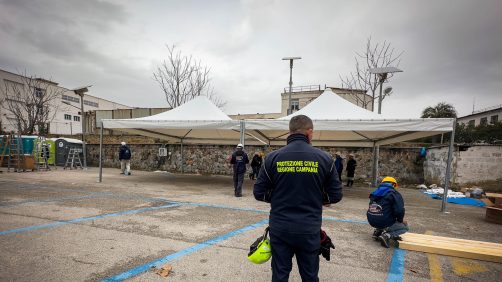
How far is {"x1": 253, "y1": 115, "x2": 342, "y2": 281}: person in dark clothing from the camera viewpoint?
1.93 meters

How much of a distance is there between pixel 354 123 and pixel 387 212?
3.95 metres

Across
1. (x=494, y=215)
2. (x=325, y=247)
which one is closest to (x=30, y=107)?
(x=325, y=247)

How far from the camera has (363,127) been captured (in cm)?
737

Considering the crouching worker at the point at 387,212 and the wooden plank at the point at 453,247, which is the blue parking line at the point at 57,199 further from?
the wooden plank at the point at 453,247

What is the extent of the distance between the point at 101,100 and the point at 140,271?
51.8 meters

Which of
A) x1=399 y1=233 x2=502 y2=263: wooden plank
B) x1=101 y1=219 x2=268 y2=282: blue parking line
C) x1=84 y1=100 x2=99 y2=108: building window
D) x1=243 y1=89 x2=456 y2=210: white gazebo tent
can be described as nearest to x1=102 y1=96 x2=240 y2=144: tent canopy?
x1=243 y1=89 x2=456 y2=210: white gazebo tent

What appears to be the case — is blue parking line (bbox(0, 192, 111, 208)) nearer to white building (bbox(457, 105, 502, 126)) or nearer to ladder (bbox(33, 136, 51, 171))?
ladder (bbox(33, 136, 51, 171))

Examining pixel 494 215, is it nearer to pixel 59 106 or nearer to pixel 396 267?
pixel 396 267

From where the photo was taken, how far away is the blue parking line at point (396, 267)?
299 centimetres

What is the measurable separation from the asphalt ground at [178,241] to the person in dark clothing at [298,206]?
3.66ft

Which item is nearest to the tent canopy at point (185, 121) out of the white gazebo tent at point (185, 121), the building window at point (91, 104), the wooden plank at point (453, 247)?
the white gazebo tent at point (185, 121)

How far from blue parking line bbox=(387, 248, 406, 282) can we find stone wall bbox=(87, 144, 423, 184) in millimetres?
10018

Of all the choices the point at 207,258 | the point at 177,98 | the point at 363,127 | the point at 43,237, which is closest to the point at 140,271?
the point at 207,258

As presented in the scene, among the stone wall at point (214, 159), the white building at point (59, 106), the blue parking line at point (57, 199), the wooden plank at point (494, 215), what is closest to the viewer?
the blue parking line at point (57, 199)
